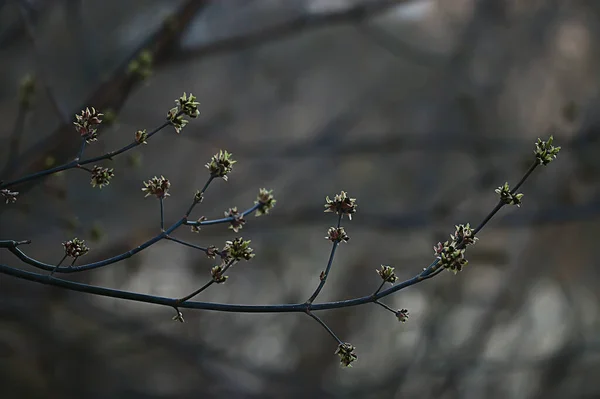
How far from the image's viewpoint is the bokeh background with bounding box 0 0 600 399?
3871 mm

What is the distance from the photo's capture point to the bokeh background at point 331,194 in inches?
152

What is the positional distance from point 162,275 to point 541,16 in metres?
4.06

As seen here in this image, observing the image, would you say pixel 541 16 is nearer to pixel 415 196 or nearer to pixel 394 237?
pixel 415 196

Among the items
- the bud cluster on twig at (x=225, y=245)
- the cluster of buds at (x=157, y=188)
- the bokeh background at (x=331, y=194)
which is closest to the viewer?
the bud cluster on twig at (x=225, y=245)

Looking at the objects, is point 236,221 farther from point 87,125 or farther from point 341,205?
point 87,125

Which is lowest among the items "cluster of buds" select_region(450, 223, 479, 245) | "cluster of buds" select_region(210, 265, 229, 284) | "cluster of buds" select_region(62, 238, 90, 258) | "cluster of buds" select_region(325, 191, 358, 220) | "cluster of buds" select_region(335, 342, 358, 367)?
"cluster of buds" select_region(335, 342, 358, 367)

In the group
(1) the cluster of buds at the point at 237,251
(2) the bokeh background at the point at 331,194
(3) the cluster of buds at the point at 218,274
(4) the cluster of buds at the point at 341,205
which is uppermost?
(2) the bokeh background at the point at 331,194

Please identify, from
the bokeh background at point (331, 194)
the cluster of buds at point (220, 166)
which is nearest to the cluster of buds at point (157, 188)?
the cluster of buds at point (220, 166)

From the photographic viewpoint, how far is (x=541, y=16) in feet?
17.6

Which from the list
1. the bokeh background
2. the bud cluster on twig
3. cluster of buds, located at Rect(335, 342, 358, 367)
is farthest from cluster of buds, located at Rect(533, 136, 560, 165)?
the bokeh background

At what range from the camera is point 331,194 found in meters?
6.07

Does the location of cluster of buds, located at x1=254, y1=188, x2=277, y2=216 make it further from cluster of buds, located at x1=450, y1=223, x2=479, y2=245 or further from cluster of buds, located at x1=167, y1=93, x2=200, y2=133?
cluster of buds, located at x1=450, y1=223, x2=479, y2=245

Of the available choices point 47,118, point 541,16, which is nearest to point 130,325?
point 47,118

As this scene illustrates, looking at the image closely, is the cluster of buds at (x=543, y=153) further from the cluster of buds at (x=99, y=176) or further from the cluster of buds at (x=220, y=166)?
the cluster of buds at (x=99, y=176)
